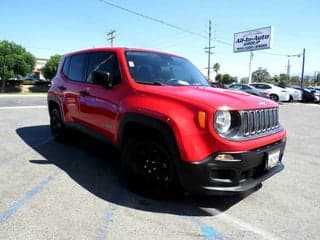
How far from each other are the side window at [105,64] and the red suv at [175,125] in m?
0.02

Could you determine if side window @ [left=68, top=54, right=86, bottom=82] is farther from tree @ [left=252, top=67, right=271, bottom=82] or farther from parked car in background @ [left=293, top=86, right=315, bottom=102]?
tree @ [left=252, top=67, right=271, bottom=82]

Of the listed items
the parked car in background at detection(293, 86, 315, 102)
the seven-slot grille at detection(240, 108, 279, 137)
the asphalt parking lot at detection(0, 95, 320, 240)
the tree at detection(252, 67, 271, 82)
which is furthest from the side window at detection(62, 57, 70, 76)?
the tree at detection(252, 67, 271, 82)

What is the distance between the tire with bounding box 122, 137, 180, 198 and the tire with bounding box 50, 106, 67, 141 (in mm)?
2912

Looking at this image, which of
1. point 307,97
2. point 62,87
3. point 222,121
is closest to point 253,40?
point 307,97

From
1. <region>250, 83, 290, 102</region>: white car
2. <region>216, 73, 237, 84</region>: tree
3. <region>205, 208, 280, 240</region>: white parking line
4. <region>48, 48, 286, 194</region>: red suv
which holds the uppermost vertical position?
<region>48, 48, 286, 194</region>: red suv

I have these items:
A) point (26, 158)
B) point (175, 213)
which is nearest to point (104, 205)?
point (175, 213)

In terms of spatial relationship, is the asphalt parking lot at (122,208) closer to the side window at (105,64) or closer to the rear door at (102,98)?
the rear door at (102,98)

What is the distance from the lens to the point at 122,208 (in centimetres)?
384

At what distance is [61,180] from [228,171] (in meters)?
2.48

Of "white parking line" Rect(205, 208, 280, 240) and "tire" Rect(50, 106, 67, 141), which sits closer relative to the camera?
"white parking line" Rect(205, 208, 280, 240)

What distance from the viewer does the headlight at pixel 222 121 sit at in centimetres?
346

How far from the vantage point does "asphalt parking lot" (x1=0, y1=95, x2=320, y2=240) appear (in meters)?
3.29

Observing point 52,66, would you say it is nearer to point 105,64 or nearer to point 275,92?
point 275,92

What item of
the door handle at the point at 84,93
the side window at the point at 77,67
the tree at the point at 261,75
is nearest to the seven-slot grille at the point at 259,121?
the door handle at the point at 84,93
